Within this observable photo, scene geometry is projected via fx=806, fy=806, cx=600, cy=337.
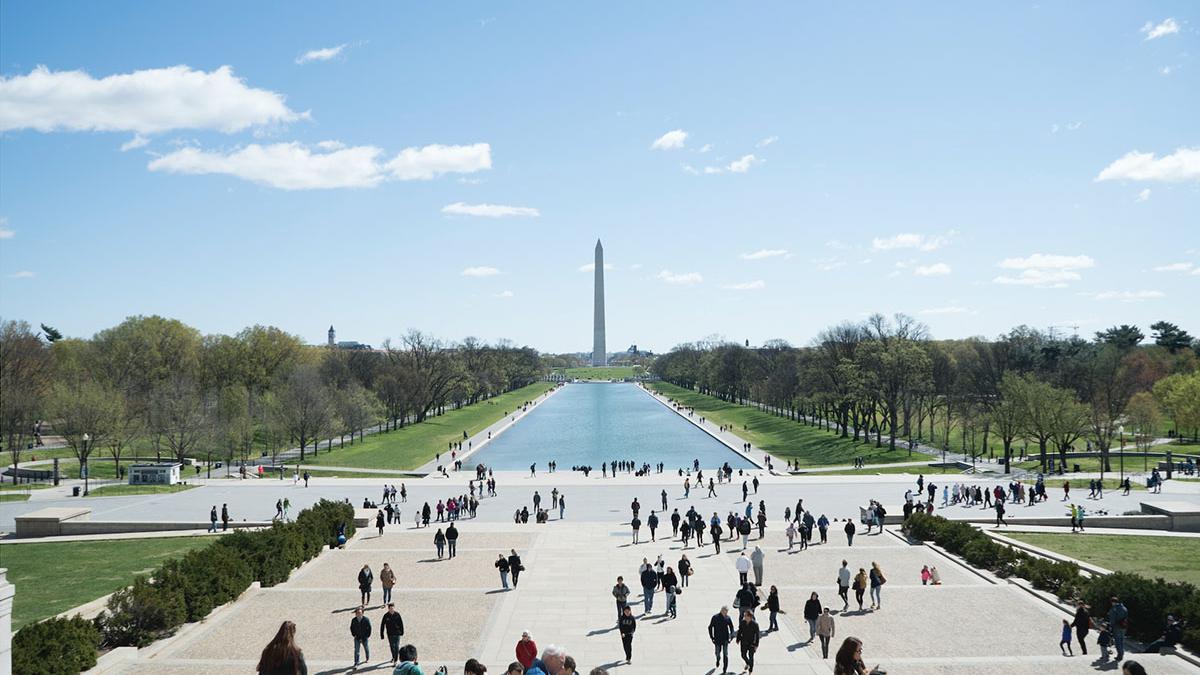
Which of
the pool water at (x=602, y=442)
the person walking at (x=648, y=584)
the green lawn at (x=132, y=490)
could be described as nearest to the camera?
the person walking at (x=648, y=584)

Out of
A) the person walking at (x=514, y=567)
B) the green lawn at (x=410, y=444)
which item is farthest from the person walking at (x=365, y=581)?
the green lawn at (x=410, y=444)

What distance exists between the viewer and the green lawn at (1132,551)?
25.1m

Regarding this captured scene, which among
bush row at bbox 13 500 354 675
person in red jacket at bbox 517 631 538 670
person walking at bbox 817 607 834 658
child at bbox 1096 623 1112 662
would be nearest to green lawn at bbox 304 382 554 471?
bush row at bbox 13 500 354 675

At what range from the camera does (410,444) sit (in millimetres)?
74312

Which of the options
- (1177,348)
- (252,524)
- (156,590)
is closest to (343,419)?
(252,524)

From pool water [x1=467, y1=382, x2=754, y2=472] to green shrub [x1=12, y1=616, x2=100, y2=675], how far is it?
4219 centimetres

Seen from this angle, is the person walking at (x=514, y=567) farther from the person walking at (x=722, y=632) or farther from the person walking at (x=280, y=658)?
the person walking at (x=280, y=658)

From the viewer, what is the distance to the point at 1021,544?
27281mm

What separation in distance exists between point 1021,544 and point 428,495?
2873cm

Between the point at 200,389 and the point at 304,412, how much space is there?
20043 mm

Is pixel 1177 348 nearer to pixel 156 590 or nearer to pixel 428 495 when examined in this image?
pixel 428 495

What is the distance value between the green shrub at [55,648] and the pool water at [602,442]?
4219cm

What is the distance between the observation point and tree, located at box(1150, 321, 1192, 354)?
311ft

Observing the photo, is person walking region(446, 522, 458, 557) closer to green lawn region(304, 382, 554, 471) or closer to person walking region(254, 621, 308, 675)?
person walking region(254, 621, 308, 675)
